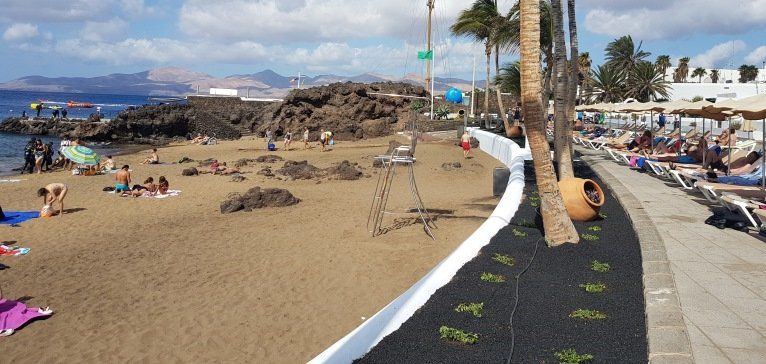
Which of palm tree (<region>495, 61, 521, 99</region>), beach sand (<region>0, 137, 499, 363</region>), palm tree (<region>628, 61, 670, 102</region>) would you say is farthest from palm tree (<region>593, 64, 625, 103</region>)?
beach sand (<region>0, 137, 499, 363</region>)

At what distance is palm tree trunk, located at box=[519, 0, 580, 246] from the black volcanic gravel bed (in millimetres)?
245

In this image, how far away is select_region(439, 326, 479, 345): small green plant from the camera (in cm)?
442

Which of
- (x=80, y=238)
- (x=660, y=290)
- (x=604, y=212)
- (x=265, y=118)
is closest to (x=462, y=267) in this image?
(x=660, y=290)

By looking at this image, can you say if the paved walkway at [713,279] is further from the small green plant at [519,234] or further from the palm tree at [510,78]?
the palm tree at [510,78]

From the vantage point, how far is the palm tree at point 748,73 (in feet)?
235

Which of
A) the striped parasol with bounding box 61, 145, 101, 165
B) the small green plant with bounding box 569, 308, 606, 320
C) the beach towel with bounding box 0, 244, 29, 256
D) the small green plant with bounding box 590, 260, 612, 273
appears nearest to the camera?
the small green plant with bounding box 569, 308, 606, 320

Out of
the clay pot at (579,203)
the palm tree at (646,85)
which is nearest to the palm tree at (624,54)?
the palm tree at (646,85)

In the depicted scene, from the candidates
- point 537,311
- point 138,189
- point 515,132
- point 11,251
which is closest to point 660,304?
point 537,311

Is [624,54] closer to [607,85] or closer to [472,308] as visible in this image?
[607,85]

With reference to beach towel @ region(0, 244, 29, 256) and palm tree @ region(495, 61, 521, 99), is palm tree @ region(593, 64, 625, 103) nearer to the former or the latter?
palm tree @ region(495, 61, 521, 99)

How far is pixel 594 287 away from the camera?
552 cm

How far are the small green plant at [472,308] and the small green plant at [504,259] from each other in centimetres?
140

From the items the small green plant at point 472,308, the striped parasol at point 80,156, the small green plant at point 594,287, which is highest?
the striped parasol at point 80,156

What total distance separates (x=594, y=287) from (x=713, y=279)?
138 cm
